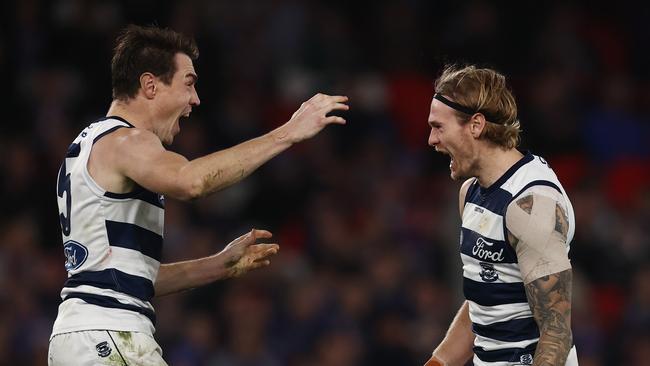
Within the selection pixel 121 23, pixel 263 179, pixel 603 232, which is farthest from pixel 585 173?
pixel 121 23

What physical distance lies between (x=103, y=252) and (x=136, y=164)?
0.44 meters

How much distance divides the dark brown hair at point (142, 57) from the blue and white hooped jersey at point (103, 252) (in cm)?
24

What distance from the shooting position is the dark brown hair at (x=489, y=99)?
5145 millimetres

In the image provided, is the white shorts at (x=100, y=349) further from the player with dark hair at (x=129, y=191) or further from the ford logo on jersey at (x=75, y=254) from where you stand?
the ford logo on jersey at (x=75, y=254)

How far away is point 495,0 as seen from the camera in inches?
509

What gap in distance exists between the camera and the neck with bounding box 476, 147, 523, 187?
16.8 feet

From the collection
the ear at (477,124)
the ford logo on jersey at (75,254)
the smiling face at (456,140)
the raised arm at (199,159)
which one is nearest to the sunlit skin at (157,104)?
the raised arm at (199,159)

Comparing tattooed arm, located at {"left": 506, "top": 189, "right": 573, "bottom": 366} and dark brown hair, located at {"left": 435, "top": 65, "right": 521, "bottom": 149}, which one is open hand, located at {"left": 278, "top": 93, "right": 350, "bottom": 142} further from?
tattooed arm, located at {"left": 506, "top": 189, "right": 573, "bottom": 366}

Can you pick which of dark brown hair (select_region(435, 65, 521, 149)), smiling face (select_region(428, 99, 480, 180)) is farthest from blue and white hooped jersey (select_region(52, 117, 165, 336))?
dark brown hair (select_region(435, 65, 521, 149))

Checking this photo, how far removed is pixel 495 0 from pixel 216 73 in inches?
143

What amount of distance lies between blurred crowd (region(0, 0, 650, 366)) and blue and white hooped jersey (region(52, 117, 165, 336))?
155 inches

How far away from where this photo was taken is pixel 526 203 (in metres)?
4.85

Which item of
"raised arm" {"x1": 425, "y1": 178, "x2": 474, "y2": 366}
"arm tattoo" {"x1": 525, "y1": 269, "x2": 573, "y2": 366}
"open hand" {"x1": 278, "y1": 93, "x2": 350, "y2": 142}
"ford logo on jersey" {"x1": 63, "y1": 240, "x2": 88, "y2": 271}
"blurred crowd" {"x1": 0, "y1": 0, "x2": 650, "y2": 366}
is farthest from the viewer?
"blurred crowd" {"x1": 0, "y1": 0, "x2": 650, "y2": 366}

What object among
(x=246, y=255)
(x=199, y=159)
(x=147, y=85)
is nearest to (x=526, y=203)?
(x=199, y=159)
